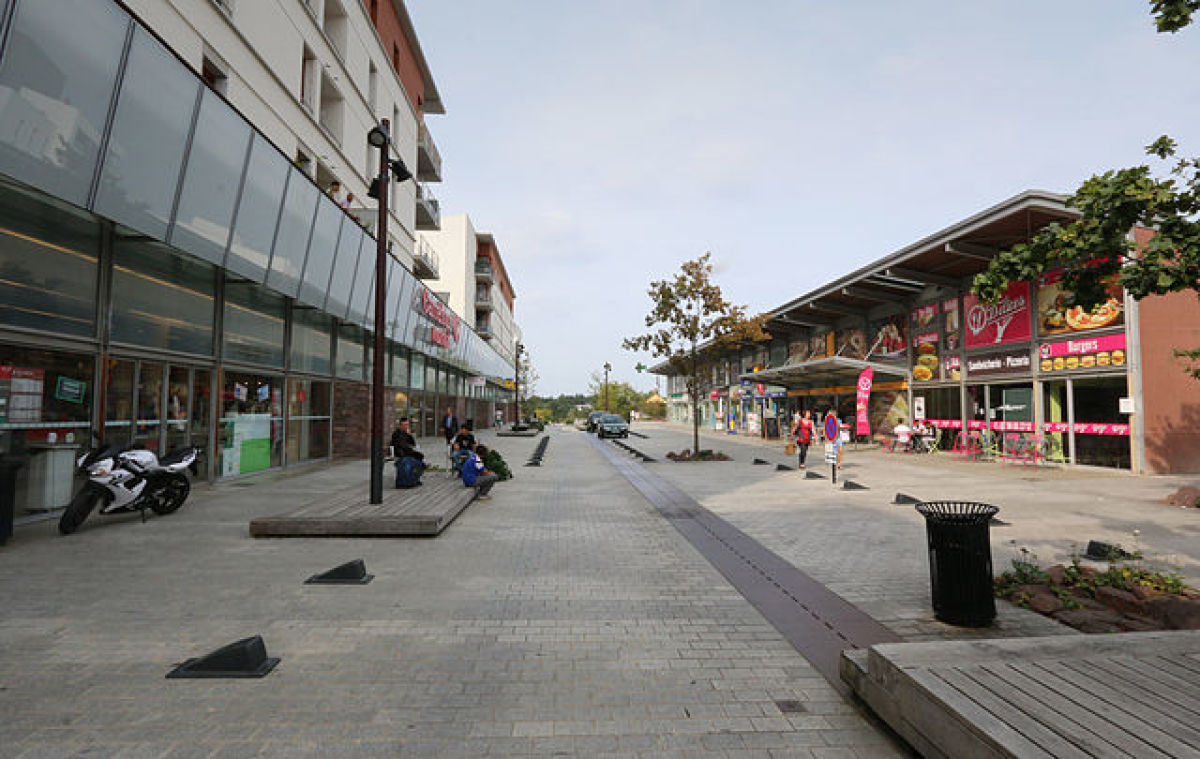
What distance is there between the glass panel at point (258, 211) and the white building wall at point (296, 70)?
1413 millimetres

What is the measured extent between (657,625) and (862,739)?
1886 mm

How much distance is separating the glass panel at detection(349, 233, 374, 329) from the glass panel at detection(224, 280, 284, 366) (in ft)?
8.68

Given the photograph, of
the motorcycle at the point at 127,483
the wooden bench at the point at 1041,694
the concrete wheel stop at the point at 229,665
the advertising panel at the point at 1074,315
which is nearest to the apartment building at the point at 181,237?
the motorcycle at the point at 127,483

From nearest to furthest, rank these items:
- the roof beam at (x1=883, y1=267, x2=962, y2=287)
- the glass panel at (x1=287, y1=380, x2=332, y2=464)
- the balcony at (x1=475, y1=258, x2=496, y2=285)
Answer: the glass panel at (x1=287, y1=380, x2=332, y2=464) → the roof beam at (x1=883, y1=267, x2=962, y2=287) → the balcony at (x1=475, y1=258, x2=496, y2=285)

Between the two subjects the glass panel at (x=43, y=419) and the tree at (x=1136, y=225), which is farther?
the glass panel at (x=43, y=419)

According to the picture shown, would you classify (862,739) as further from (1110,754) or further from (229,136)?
(229,136)

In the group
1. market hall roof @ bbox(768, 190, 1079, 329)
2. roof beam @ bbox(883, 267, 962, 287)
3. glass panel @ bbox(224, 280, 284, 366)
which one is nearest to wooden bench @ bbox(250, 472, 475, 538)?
glass panel @ bbox(224, 280, 284, 366)

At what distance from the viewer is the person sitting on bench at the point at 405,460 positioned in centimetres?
1052

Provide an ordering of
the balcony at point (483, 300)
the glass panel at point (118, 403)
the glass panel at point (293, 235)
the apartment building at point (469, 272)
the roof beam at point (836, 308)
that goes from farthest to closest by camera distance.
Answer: the balcony at point (483, 300), the apartment building at point (469, 272), the roof beam at point (836, 308), the glass panel at point (293, 235), the glass panel at point (118, 403)

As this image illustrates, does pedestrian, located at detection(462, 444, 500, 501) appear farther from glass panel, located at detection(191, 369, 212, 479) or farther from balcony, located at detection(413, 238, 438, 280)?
balcony, located at detection(413, 238, 438, 280)

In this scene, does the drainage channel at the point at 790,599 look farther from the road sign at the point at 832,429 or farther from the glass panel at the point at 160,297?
the glass panel at the point at 160,297

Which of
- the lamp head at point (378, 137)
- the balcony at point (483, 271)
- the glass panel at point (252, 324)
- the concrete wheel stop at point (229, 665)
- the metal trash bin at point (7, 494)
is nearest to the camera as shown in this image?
the concrete wheel stop at point (229, 665)

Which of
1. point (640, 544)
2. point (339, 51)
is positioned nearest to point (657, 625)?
point (640, 544)

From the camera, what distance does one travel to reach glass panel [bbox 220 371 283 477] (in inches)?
473
